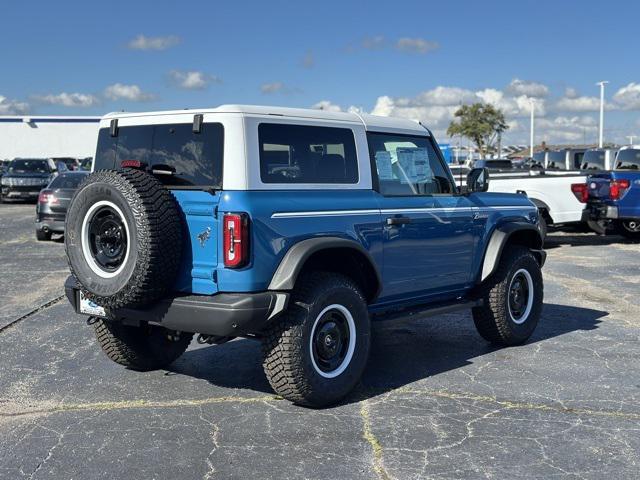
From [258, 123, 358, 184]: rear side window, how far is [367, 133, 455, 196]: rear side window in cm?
28

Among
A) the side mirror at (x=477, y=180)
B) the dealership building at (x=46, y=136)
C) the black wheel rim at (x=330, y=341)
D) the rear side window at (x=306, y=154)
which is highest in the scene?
the dealership building at (x=46, y=136)

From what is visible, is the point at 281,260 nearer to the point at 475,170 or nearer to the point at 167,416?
the point at 167,416

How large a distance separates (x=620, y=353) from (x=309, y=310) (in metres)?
3.30

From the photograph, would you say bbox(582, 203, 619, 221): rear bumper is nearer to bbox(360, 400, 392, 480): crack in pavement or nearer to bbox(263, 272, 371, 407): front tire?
bbox(263, 272, 371, 407): front tire

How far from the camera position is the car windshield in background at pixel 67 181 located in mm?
16094

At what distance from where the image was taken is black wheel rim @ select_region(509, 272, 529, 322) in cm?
706

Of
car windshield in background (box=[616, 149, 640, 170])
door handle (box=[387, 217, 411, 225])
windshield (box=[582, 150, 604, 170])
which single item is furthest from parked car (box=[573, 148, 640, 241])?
door handle (box=[387, 217, 411, 225])

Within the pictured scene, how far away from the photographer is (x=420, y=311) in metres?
6.10

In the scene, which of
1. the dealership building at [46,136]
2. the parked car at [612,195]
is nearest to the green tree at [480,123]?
the dealership building at [46,136]

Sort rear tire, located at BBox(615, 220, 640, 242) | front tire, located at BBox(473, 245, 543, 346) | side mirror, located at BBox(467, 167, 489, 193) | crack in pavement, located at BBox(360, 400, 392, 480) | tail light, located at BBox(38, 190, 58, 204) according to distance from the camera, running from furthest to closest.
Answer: tail light, located at BBox(38, 190, 58, 204), rear tire, located at BBox(615, 220, 640, 242), front tire, located at BBox(473, 245, 543, 346), side mirror, located at BBox(467, 167, 489, 193), crack in pavement, located at BBox(360, 400, 392, 480)

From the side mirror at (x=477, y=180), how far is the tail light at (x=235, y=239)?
2577 millimetres

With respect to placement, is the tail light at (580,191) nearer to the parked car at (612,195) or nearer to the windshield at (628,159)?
the parked car at (612,195)

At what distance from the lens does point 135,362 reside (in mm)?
6090

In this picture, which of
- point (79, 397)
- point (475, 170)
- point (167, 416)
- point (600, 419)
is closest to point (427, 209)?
point (475, 170)
